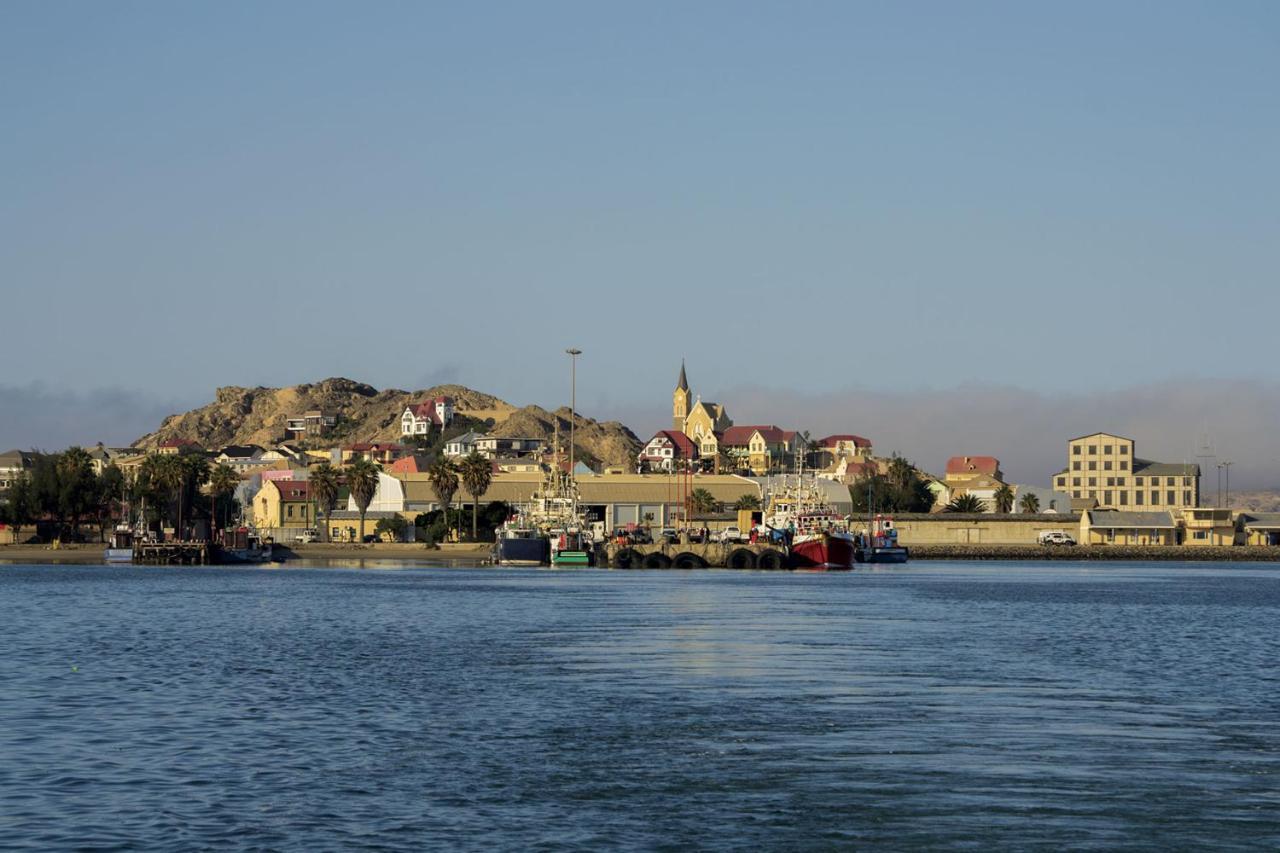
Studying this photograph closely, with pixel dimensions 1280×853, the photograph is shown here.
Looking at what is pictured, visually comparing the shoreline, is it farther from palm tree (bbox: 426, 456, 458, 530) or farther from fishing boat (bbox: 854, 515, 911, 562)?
fishing boat (bbox: 854, 515, 911, 562)

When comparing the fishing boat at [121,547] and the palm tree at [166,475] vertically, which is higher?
the palm tree at [166,475]

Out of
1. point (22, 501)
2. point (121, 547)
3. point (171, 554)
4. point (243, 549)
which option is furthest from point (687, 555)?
point (22, 501)

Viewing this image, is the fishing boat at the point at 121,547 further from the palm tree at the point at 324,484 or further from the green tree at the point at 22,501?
the palm tree at the point at 324,484

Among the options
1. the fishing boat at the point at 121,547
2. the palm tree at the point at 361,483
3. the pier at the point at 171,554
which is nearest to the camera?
the fishing boat at the point at 121,547

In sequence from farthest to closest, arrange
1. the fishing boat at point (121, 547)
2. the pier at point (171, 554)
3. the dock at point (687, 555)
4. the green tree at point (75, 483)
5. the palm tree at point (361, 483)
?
the palm tree at point (361, 483), the green tree at point (75, 483), the pier at point (171, 554), the fishing boat at point (121, 547), the dock at point (687, 555)

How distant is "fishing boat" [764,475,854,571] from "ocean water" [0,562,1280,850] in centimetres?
6811

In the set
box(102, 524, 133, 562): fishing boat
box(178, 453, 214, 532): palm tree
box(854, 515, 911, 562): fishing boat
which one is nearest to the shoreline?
box(102, 524, 133, 562): fishing boat

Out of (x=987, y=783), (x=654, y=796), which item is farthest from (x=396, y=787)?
(x=987, y=783)

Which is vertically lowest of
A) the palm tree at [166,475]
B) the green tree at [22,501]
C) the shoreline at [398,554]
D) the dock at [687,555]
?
the shoreline at [398,554]

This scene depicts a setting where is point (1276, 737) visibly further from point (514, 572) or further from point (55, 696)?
point (514, 572)

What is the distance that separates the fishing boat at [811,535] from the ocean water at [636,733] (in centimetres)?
6811

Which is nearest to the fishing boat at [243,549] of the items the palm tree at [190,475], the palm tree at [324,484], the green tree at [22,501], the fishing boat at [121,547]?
the fishing boat at [121,547]

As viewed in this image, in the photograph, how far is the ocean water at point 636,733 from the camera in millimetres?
23234

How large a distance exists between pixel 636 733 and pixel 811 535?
108105mm
